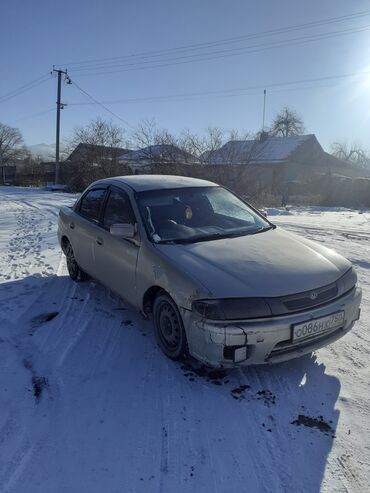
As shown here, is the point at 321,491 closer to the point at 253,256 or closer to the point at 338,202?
the point at 253,256

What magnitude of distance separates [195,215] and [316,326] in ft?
6.05

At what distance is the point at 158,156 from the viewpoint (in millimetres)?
22000

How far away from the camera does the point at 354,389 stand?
10.3 feet

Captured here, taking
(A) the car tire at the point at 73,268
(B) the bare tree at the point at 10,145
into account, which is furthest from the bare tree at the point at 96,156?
(B) the bare tree at the point at 10,145

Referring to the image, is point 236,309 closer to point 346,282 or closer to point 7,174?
point 346,282

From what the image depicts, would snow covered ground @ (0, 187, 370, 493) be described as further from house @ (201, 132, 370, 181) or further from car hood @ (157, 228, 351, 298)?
house @ (201, 132, 370, 181)

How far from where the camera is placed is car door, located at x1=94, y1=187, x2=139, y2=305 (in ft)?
13.2

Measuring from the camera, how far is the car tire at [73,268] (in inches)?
223

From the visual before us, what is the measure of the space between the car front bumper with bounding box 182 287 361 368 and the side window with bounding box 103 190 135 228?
1554mm

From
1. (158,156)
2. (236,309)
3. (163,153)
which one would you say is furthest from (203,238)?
(158,156)

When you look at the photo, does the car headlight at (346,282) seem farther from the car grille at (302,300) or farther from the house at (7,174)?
the house at (7,174)

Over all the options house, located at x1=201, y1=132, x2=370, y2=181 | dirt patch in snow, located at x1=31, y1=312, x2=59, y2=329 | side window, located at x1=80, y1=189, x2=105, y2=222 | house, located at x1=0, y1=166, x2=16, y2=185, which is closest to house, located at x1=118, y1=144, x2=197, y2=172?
house, located at x1=201, y1=132, x2=370, y2=181

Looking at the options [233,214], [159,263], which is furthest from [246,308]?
[233,214]

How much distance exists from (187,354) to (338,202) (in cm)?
2372
